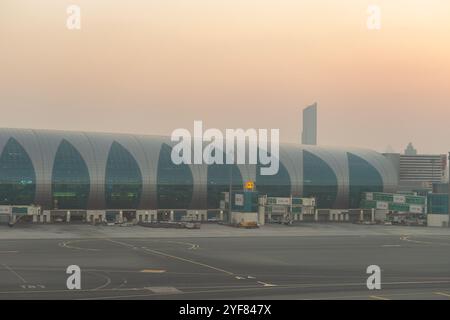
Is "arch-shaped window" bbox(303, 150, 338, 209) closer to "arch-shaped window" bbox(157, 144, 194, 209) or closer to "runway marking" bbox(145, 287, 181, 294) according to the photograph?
"arch-shaped window" bbox(157, 144, 194, 209)

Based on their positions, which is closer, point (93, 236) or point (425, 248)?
point (425, 248)

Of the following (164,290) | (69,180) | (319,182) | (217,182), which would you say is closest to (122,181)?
(69,180)

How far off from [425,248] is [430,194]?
55.3m

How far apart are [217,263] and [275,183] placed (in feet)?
292

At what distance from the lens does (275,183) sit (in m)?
157

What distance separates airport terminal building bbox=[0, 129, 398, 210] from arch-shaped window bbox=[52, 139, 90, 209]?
20 cm

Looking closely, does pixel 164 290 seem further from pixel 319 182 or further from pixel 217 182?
pixel 319 182

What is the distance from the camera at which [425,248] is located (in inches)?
3649

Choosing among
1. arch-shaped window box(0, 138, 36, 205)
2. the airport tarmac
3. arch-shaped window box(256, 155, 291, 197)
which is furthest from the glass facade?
arch-shaped window box(0, 138, 36, 205)

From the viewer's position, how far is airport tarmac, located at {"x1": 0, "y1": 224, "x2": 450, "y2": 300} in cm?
5009

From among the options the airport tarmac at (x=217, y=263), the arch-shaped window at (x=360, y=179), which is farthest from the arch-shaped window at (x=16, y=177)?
the arch-shaped window at (x=360, y=179)
